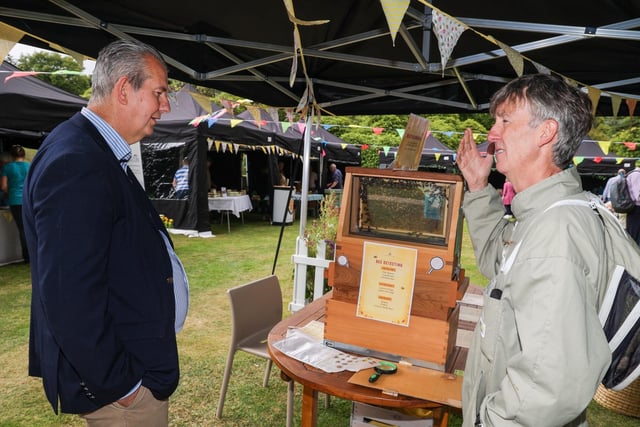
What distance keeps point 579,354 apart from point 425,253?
68 centimetres

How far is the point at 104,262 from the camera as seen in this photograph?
1257 mm

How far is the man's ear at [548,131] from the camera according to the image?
3.77 feet

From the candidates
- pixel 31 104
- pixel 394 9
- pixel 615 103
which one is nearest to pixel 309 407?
pixel 394 9

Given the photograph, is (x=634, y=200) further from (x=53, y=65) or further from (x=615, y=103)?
(x=53, y=65)

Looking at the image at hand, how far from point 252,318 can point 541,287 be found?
7.35 ft

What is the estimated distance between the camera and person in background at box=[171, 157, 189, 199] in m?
9.12

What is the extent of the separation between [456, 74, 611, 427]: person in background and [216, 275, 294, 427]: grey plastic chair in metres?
1.67

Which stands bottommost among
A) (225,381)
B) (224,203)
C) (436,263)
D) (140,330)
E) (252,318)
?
(225,381)

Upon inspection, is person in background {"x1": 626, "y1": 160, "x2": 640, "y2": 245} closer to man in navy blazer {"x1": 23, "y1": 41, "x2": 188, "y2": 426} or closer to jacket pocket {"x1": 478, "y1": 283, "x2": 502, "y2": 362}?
jacket pocket {"x1": 478, "y1": 283, "x2": 502, "y2": 362}

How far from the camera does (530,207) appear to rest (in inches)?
45.8

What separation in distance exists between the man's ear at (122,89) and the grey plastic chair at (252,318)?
1462 mm

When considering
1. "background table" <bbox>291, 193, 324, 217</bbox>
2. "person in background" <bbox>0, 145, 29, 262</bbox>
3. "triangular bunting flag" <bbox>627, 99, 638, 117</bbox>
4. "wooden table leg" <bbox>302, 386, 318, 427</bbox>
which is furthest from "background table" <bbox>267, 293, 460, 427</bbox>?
"background table" <bbox>291, 193, 324, 217</bbox>

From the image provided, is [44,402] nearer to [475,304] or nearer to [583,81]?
[475,304]

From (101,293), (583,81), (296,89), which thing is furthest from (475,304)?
(296,89)
